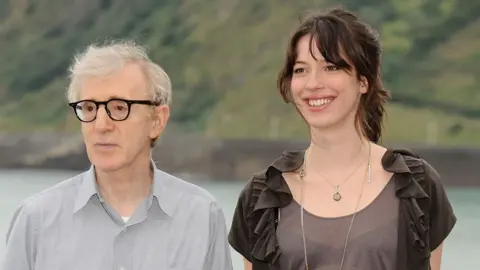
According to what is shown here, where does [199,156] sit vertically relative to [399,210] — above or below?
above

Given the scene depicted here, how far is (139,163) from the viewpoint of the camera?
64.0 inches

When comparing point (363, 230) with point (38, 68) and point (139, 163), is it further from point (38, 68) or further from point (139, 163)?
point (38, 68)

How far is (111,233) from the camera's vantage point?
1570 mm

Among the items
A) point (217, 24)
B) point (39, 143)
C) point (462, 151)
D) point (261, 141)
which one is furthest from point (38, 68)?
point (462, 151)

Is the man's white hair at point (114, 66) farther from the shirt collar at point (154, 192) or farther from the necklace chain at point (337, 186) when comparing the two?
the necklace chain at point (337, 186)

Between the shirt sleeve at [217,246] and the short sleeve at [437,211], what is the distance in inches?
18.6

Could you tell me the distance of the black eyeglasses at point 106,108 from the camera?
1545mm

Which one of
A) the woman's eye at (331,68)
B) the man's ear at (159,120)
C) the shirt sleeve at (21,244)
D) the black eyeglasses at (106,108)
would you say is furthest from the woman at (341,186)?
the shirt sleeve at (21,244)

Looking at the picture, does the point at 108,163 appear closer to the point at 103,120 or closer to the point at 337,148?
the point at 103,120

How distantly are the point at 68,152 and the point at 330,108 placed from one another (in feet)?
24.1

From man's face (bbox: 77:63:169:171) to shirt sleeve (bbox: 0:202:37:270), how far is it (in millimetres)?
185

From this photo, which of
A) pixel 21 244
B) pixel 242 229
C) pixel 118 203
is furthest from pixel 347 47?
pixel 21 244

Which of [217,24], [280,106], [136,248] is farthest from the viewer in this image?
[217,24]

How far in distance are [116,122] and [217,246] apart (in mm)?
357
